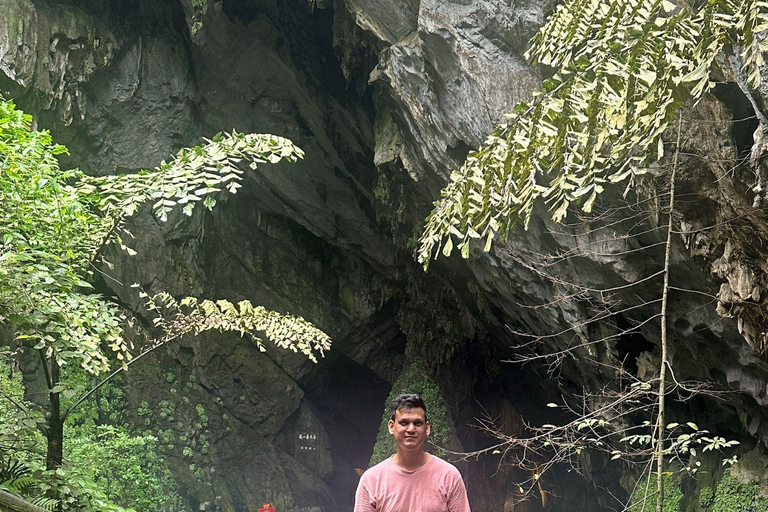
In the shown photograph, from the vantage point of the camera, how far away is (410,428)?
6.32 feet

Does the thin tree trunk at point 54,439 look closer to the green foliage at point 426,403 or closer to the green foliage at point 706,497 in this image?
the green foliage at point 706,497

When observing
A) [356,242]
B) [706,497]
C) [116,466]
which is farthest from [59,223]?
[356,242]

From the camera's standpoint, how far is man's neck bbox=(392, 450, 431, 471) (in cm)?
193

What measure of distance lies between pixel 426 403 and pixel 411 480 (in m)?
8.67

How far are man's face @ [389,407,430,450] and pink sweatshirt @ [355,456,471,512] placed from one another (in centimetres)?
8

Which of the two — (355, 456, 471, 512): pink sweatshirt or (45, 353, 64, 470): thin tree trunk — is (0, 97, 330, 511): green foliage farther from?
(355, 456, 471, 512): pink sweatshirt

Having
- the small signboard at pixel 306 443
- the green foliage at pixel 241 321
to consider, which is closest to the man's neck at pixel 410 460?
the green foliage at pixel 241 321

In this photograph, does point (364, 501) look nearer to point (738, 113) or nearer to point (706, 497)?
point (738, 113)

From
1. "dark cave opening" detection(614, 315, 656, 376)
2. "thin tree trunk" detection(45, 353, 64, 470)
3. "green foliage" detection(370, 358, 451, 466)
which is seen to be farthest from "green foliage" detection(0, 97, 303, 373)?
"green foliage" detection(370, 358, 451, 466)

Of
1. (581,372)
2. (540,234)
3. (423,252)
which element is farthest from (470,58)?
(581,372)

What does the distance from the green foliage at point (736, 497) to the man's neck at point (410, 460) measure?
204 inches

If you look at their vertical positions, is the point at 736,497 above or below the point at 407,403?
below

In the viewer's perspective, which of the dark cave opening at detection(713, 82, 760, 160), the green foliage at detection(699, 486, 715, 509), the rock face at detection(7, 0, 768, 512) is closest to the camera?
the dark cave opening at detection(713, 82, 760, 160)

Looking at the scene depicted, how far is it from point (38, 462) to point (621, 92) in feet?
11.5
